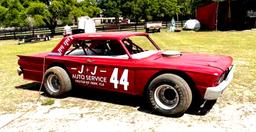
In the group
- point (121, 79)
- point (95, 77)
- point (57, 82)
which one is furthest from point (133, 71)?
point (57, 82)

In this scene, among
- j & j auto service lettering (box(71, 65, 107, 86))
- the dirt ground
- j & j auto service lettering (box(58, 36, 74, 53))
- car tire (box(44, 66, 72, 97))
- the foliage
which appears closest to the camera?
the dirt ground

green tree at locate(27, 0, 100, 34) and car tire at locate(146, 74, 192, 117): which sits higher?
green tree at locate(27, 0, 100, 34)

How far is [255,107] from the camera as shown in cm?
591

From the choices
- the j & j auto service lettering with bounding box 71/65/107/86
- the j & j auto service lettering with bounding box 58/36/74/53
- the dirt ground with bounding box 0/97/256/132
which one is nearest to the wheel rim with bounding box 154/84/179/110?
the dirt ground with bounding box 0/97/256/132

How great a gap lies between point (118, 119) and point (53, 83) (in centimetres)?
226

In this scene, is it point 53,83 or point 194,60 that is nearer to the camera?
point 194,60

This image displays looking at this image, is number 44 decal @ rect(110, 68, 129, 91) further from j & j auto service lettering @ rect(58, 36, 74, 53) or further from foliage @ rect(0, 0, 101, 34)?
foliage @ rect(0, 0, 101, 34)

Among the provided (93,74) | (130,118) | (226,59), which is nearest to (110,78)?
(93,74)

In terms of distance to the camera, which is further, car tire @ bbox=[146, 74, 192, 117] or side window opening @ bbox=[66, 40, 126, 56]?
side window opening @ bbox=[66, 40, 126, 56]

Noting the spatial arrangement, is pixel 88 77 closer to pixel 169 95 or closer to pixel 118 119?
pixel 118 119

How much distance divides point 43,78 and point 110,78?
1.81 m

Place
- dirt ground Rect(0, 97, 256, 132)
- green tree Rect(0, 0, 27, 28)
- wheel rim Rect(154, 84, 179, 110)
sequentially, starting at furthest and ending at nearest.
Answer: green tree Rect(0, 0, 27, 28) < wheel rim Rect(154, 84, 179, 110) < dirt ground Rect(0, 97, 256, 132)

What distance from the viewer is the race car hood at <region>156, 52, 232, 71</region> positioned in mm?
5542

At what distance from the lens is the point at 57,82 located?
709 cm
